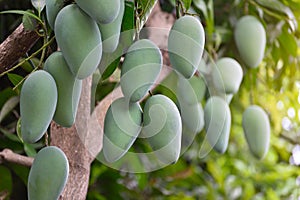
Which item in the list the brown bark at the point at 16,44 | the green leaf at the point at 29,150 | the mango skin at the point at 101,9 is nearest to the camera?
the mango skin at the point at 101,9

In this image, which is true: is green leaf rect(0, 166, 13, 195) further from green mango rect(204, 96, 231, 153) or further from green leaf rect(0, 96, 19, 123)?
green mango rect(204, 96, 231, 153)

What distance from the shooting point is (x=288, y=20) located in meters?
0.85

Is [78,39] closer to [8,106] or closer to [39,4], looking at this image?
[39,4]

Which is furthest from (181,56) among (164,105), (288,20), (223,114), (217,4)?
(217,4)

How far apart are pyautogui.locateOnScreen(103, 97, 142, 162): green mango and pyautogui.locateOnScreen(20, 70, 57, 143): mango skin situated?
51mm

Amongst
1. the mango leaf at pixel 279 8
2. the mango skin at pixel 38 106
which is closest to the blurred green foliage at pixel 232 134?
the mango leaf at pixel 279 8

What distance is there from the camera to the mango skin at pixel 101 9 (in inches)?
15.3

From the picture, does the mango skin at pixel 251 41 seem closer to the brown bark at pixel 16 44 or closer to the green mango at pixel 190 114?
Result: the green mango at pixel 190 114

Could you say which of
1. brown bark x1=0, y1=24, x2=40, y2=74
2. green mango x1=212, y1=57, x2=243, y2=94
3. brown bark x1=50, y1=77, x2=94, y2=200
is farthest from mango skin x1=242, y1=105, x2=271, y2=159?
brown bark x1=0, y1=24, x2=40, y2=74

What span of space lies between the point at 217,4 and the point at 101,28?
0.61 m

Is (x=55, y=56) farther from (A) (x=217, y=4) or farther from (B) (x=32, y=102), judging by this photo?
(A) (x=217, y=4)

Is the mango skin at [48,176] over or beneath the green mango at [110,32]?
beneath

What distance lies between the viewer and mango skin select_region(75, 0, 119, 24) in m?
0.39

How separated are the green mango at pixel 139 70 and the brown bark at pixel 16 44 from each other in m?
0.10
